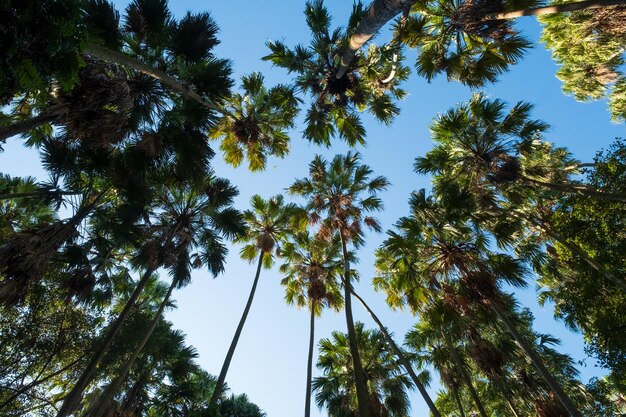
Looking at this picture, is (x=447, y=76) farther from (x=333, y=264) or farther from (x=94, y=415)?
(x=94, y=415)

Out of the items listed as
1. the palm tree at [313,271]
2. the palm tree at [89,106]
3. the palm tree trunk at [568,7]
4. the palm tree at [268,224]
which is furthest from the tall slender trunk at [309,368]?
the palm tree trunk at [568,7]

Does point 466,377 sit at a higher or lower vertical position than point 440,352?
lower

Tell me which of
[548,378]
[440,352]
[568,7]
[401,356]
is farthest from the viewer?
[440,352]

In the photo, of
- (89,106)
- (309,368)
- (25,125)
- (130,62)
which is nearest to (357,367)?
(309,368)

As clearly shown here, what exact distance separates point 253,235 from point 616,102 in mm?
17942

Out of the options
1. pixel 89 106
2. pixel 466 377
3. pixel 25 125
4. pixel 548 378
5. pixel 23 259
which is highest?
pixel 89 106

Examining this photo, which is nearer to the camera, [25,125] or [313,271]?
[25,125]

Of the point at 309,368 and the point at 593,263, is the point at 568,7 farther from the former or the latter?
the point at 309,368

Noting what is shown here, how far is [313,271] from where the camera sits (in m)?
14.1

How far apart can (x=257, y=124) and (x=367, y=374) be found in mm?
10616

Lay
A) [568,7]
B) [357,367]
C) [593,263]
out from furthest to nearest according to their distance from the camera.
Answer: [357,367]
[593,263]
[568,7]

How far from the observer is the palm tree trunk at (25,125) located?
16.2 feet

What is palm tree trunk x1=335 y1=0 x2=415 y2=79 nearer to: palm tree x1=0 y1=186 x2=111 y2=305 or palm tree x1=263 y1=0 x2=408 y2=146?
palm tree x1=263 y1=0 x2=408 y2=146

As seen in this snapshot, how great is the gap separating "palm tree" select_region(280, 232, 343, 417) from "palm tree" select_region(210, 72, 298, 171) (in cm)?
420
